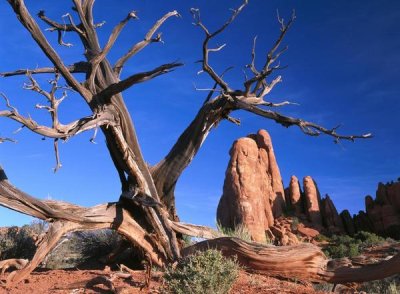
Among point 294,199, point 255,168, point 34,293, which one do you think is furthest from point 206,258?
point 294,199

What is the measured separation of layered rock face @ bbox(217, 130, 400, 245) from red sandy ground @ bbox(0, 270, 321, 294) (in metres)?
31.4

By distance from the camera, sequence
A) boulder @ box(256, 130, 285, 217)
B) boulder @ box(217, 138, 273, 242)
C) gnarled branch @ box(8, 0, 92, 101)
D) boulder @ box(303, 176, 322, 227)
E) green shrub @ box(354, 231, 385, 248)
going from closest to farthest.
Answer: gnarled branch @ box(8, 0, 92, 101) → green shrub @ box(354, 231, 385, 248) → boulder @ box(217, 138, 273, 242) → boulder @ box(303, 176, 322, 227) → boulder @ box(256, 130, 285, 217)

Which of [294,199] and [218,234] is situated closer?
[218,234]

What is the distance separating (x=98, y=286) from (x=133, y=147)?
4563 millimetres

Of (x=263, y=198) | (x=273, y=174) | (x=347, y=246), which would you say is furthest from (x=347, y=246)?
(x=273, y=174)

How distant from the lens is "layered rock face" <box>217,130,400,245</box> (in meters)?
43.8

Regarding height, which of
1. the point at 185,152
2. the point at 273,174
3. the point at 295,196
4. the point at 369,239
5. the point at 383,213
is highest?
the point at 273,174

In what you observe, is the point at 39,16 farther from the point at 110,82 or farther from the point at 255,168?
the point at 255,168

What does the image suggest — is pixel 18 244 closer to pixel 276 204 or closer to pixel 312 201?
pixel 276 204

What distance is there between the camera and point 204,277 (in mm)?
7891

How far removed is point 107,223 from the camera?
11859 mm

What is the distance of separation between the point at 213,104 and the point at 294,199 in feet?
132

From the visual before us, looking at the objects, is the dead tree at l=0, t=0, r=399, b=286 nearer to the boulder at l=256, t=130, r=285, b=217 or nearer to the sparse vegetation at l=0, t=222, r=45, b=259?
the sparse vegetation at l=0, t=222, r=45, b=259

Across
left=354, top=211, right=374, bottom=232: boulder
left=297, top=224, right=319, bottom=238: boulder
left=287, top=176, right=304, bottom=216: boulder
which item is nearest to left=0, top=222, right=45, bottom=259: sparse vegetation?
left=297, top=224, right=319, bottom=238: boulder
